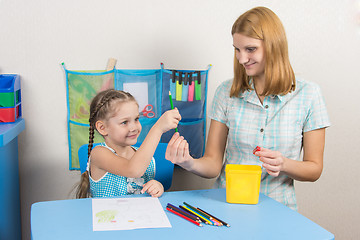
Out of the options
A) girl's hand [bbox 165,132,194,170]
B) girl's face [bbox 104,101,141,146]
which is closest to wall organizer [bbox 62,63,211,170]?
girl's face [bbox 104,101,141,146]

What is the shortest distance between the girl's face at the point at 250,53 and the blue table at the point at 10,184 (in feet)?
3.09

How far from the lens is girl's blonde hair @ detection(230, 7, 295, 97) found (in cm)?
135

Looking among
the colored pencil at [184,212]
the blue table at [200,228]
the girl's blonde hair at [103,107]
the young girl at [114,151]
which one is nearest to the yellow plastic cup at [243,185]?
the blue table at [200,228]

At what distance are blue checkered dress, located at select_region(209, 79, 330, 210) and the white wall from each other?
0.60 meters

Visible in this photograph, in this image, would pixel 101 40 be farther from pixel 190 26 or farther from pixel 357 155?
pixel 357 155

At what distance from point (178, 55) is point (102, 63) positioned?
1.29 feet

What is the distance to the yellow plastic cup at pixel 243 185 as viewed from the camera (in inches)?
44.1

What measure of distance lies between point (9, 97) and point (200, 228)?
1105 millimetres

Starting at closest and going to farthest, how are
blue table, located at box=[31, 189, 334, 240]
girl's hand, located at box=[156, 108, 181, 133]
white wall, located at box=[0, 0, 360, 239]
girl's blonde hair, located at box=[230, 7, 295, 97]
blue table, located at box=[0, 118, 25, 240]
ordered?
blue table, located at box=[31, 189, 334, 240] → girl's hand, located at box=[156, 108, 181, 133] → girl's blonde hair, located at box=[230, 7, 295, 97] → blue table, located at box=[0, 118, 25, 240] → white wall, located at box=[0, 0, 360, 239]

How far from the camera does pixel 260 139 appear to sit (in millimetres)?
1454

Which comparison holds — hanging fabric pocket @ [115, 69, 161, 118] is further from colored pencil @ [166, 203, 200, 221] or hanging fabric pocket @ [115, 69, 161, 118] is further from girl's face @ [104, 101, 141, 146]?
colored pencil @ [166, 203, 200, 221]

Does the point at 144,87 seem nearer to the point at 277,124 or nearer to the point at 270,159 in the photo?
the point at 277,124

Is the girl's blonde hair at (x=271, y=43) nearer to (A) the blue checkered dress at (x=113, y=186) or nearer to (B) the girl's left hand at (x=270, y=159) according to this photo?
(B) the girl's left hand at (x=270, y=159)

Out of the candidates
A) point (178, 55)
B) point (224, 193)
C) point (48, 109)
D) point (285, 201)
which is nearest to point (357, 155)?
point (285, 201)
